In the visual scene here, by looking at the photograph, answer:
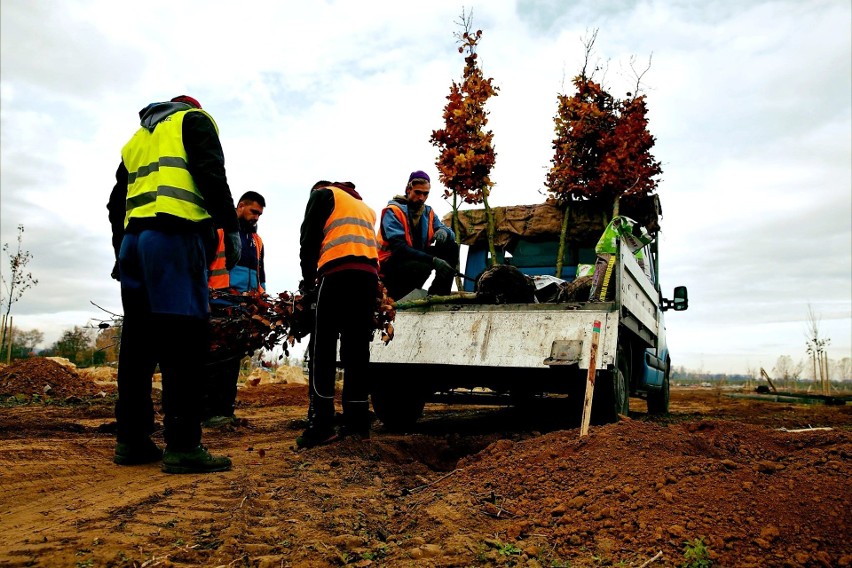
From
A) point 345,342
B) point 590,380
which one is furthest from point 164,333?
point 590,380

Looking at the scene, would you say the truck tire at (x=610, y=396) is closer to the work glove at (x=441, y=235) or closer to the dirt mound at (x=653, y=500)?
the dirt mound at (x=653, y=500)

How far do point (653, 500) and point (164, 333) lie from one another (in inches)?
97.5

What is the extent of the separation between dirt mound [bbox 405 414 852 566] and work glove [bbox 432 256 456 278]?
231 centimetres

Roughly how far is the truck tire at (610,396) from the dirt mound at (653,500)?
3.24 feet

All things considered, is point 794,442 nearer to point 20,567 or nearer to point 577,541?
point 577,541

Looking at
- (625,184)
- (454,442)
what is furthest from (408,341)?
(625,184)

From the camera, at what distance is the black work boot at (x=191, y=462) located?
10.7ft

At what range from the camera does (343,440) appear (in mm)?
4051

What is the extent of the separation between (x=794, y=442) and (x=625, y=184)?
444 centimetres

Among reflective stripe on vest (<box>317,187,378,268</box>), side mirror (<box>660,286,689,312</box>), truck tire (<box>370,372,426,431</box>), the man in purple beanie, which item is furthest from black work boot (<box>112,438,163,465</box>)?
side mirror (<box>660,286,689,312</box>)

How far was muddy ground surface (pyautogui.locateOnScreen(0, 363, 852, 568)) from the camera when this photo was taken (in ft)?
6.98

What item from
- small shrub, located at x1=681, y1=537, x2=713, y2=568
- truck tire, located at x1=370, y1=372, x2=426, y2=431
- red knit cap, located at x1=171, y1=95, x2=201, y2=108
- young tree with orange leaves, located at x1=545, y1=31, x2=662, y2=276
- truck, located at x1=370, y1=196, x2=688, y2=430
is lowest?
small shrub, located at x1=681, y1=537, x2=713, y2=568

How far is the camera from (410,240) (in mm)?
5535

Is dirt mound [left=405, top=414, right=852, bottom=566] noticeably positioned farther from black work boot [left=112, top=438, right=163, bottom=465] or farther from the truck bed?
black work boot [left=112, top=438, right=163, bottom=465]
